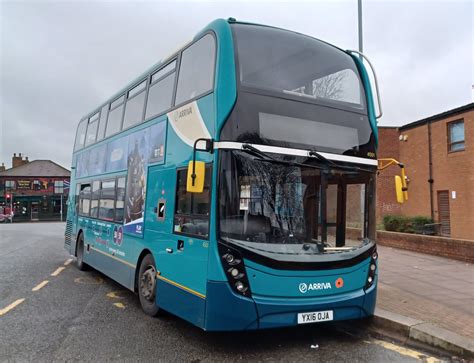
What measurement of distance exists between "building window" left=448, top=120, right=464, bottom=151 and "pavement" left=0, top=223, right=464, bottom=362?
14.2 m

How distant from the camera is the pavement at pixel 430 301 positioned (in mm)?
5098

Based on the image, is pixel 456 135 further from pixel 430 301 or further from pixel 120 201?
pixel 120 201

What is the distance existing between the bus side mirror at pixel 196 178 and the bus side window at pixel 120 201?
3388mm

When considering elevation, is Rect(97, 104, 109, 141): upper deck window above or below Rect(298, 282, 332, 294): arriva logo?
above

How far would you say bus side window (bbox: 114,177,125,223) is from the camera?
7.64 m

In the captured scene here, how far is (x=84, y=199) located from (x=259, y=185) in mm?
6967

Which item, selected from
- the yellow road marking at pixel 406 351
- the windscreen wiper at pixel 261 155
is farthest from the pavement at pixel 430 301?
the windscreen wiper at pixel 261 155

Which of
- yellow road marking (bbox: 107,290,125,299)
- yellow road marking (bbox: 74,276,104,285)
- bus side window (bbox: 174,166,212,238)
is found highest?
bus side window (bbox: 174,166,212,238)

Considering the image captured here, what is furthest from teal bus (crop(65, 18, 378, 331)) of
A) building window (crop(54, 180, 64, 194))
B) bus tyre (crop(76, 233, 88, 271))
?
building window (crop(54, 180, 64, 194))

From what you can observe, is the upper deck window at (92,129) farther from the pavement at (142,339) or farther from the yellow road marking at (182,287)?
the yellow road marking at (182,287)

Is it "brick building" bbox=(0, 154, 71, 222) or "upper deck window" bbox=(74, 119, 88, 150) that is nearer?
"upper deck window" bbox=(74, 119, 88, 150)

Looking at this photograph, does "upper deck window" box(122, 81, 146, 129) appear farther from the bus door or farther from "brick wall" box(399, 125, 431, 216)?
"brick wall" box(399, 125, 431, 216)

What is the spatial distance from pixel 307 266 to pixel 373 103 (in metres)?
2.69

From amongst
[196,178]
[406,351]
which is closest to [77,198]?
[196,178]
